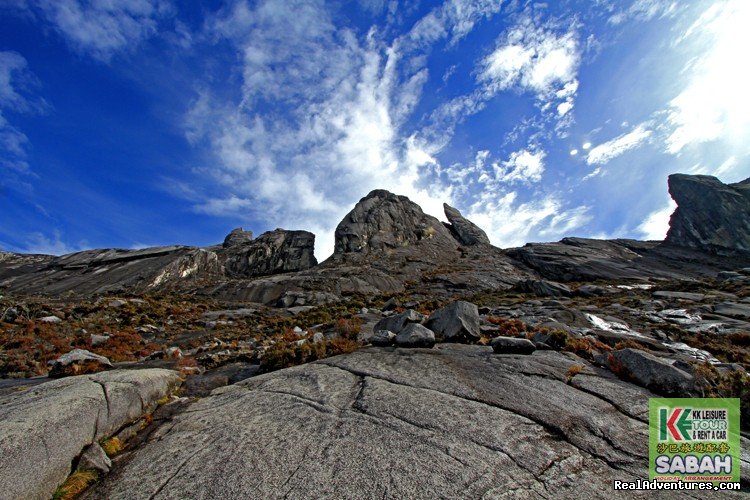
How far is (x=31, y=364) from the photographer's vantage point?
43.8ft

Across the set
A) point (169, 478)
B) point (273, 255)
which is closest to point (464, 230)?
point (273, 255)

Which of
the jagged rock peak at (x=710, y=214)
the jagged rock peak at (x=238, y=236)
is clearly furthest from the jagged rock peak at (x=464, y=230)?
the jagged rock peak at (x=238, y=236)

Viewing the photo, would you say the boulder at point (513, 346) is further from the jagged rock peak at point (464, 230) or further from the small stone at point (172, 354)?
the jagged rock peak at point (464, 230)

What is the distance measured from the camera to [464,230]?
93.3 meters

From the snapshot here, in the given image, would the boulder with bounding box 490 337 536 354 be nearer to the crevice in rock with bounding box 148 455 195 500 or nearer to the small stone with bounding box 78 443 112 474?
the crevice in rock with bounding box 148 455 195 500

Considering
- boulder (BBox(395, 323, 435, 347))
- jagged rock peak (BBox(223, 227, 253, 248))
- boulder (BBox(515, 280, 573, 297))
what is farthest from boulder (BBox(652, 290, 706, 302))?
jagged rock peak (BBox(223, 227, 253, 248))

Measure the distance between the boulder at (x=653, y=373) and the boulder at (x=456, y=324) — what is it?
4.76 metres

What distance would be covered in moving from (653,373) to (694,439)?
2.32 meters

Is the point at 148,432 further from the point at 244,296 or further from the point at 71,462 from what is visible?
the point at 244,296

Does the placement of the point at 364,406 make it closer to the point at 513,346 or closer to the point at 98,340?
the point at 513,346

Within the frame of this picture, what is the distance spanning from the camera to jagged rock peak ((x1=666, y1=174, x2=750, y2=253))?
73000mm

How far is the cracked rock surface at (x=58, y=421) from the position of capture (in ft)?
15.3

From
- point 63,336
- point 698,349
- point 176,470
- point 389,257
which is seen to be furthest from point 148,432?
point 389,257

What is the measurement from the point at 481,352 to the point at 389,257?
55.9m
